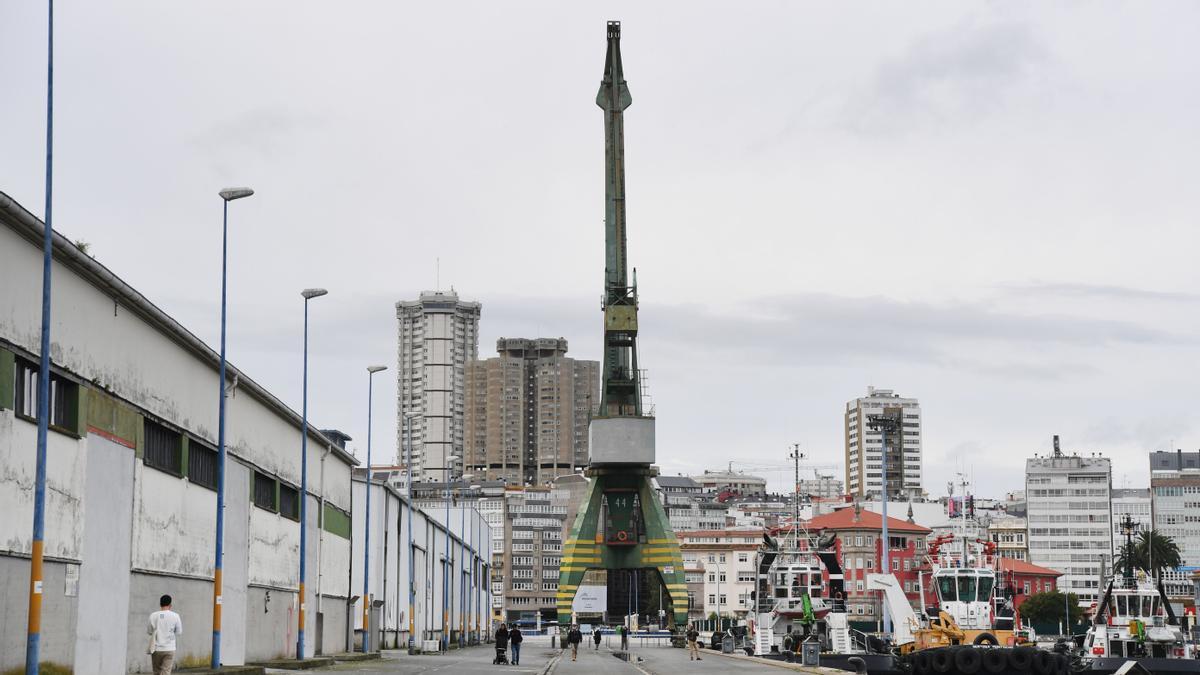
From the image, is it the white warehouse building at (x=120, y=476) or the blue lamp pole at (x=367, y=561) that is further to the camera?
the blue lamp pole at (x=367, y=561)

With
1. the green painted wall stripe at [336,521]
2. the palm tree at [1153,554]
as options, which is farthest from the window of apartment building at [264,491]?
the palm tree at [1153,554]

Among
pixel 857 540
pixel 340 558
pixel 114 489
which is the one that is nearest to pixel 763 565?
pixel 340 558

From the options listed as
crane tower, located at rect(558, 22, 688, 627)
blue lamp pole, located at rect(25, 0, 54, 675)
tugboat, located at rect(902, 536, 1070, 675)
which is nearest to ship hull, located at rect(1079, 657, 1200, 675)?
tugboat, located at rect(902, 536, 1070, 675)

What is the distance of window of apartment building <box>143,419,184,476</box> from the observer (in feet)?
113

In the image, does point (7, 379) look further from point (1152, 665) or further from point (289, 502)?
point (1152, 665)

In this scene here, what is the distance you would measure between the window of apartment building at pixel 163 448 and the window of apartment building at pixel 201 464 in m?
0.78

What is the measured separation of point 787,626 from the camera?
84000 mm

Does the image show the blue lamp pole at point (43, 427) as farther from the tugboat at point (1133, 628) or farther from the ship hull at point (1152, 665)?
the tugboat at point (1133, 628)

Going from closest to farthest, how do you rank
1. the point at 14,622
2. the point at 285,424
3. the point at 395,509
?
the point at 14,622 → the point at 285,424 → the point at 395,509

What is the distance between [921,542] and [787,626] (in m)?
102

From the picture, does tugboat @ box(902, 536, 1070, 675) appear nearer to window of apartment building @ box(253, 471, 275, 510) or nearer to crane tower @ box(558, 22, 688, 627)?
window of apartment building @ box(253, 471, 275, 510)

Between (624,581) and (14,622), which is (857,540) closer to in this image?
(624,581)

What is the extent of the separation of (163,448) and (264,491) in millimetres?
12028

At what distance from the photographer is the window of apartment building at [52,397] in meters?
26.0
